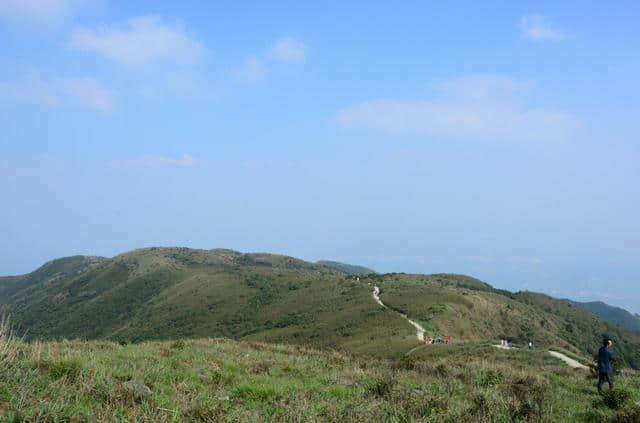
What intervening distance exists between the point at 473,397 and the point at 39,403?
30.1 ft

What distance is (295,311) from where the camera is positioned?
7794cm

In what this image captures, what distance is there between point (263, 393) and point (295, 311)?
68034mm

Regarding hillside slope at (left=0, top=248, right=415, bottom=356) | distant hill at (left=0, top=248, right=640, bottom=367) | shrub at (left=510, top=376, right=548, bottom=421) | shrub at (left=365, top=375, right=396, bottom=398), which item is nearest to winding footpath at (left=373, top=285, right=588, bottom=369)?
distant hill at (left=0, top=248, right=640, bottom=367)

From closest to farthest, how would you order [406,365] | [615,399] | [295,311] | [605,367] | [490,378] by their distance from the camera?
[615,399], [490,378], [605,367], [406,365], [295,311]

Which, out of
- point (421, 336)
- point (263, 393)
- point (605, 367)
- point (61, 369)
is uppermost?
point (605, 367)

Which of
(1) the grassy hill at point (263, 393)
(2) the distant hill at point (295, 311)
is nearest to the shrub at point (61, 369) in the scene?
A: (1) the grassy hill at point (263, 393)

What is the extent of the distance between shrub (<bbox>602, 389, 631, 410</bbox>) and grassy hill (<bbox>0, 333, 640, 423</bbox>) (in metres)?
0.03

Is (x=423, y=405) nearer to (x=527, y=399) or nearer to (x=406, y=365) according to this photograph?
(x=527, y=399)

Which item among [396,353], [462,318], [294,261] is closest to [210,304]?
[462,318]

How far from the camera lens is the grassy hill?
8.30 m

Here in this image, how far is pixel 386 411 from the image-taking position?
31.5 ft

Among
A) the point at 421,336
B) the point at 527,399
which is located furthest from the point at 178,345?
the point at 421,336

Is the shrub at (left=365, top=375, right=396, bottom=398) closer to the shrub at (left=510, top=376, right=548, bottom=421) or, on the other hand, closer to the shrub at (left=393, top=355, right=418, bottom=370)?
the shrub at (left=510, top=376, right=548, bottom=421)

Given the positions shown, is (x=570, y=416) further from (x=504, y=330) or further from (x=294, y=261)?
(x=294, y=261)
